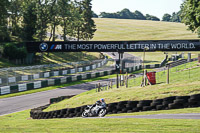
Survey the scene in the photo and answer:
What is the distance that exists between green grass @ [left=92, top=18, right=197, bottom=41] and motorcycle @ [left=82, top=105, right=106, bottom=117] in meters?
95.8

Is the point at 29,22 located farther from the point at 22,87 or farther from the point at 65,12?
the point at 22,87

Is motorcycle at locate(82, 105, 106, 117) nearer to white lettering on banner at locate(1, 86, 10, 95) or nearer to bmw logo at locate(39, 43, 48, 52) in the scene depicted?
white lettering on banner at locate(1, 86, 10, 95)

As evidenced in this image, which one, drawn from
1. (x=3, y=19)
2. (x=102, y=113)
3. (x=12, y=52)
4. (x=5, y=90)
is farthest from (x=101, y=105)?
(x=3, y=19)

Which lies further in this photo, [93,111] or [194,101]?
[93,111]

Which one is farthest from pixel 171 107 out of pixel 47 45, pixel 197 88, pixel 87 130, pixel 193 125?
pixel 47 45

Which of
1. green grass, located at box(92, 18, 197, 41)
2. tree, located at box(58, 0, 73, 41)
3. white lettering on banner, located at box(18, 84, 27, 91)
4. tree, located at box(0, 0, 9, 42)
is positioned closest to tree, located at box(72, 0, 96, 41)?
tree, located at box(58, 0, 73, 41)

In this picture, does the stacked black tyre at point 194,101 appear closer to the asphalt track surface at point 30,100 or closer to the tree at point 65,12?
the asphalt track surface at point 30,100

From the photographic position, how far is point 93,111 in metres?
14.4

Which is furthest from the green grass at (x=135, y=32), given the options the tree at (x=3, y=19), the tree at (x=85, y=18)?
the tree at (x=3, y=19)

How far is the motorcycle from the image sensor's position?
14102 mm

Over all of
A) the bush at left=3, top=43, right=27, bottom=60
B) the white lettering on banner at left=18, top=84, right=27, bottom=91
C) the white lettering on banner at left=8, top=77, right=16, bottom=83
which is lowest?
the white lettering on banner at left=18, top=84, right=27, bottom=91

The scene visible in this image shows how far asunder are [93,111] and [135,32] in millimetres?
114222

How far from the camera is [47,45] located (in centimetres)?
4194

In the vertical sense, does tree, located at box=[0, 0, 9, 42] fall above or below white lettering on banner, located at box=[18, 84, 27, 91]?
above
